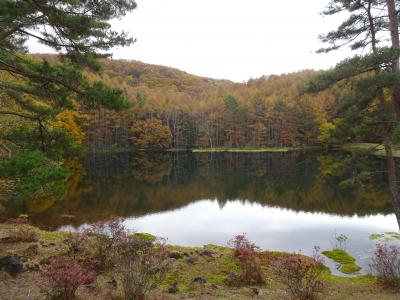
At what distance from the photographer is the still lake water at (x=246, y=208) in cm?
1769

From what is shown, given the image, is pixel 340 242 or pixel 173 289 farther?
pixel 340 242

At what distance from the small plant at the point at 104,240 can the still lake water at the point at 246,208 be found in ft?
22.2

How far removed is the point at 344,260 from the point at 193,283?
7629 millimetres

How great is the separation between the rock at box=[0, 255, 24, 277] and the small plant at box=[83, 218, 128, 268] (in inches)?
85.9

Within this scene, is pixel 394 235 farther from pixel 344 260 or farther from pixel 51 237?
pixel 51 237

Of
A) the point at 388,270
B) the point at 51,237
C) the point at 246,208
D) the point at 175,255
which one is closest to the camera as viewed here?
the point at 388,270

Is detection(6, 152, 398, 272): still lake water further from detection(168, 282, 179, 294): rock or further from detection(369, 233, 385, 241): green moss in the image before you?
detection(168, 282, 179, 294): rock

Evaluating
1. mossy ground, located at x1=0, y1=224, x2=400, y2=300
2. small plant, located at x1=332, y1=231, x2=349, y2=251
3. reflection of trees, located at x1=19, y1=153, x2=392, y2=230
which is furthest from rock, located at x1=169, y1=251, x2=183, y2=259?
small plant, located at x1=332, y1=231, x2=349, y2=251

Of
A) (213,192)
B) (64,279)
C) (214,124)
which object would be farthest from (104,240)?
(214,124)

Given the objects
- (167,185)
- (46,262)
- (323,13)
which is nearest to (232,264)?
(46,262)

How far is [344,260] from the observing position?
1409cm

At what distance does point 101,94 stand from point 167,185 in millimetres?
28303

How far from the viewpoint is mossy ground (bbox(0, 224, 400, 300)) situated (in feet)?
27.2

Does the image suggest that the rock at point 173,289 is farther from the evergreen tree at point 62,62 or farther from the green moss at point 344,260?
the green moss at point 344,260
